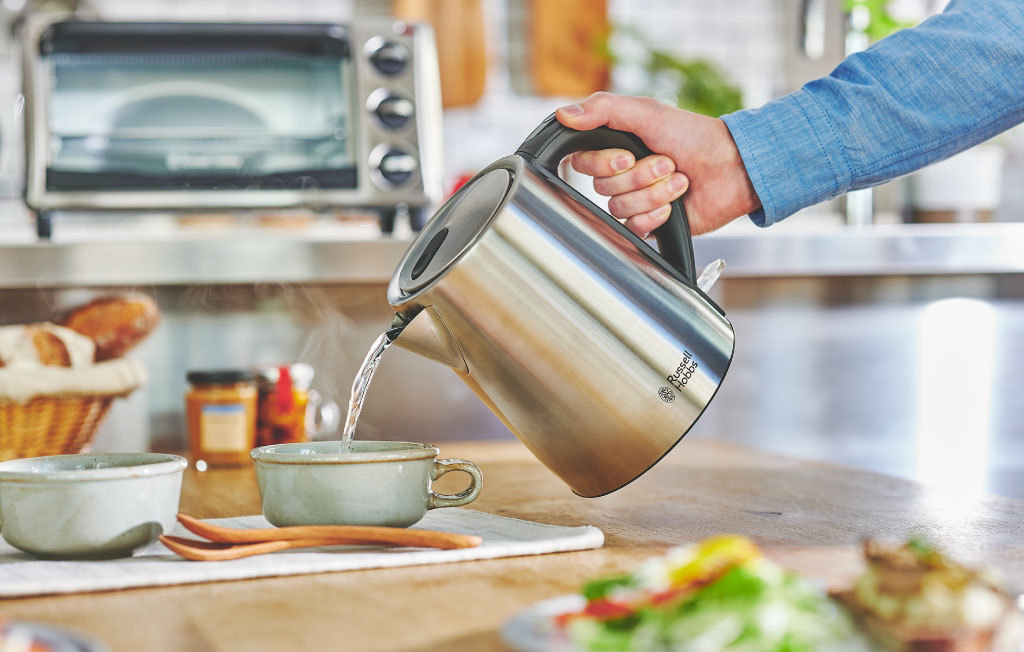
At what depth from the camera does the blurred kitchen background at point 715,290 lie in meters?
1.38

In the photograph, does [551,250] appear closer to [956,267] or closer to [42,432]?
[42,432]

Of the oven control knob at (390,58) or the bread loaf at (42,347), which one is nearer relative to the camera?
the bread loaf at (42,347)

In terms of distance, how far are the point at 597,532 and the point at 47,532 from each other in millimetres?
323

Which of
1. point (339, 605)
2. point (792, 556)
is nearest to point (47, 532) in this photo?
point (339, 605)

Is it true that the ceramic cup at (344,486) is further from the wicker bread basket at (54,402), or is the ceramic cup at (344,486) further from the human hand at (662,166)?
the wicker bread basket at (54,402)

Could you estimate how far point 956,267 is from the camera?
1560 millimetres

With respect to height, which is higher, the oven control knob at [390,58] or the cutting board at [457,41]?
the cutting board at [457,41]

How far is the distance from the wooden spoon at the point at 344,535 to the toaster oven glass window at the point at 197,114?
822 millimetres

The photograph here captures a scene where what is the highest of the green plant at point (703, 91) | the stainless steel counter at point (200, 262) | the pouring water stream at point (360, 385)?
the green plant at point (703, 91)

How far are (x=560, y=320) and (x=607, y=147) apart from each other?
0.17 meters

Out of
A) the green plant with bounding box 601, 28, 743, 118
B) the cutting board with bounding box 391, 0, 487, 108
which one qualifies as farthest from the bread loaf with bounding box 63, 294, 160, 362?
the cutting board with bounding box 391, 0, 487, 108

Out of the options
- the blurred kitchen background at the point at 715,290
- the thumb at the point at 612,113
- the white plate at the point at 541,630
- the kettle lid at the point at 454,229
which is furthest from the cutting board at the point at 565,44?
the white plate at the point at 541,630

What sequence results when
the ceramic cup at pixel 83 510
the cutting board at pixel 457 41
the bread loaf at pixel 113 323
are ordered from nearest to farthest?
the ceramic cup at pixel 83 510
the bread loaf at pixel 113 323
the cutting board at pixel 457 41

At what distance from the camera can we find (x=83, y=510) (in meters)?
0.64
